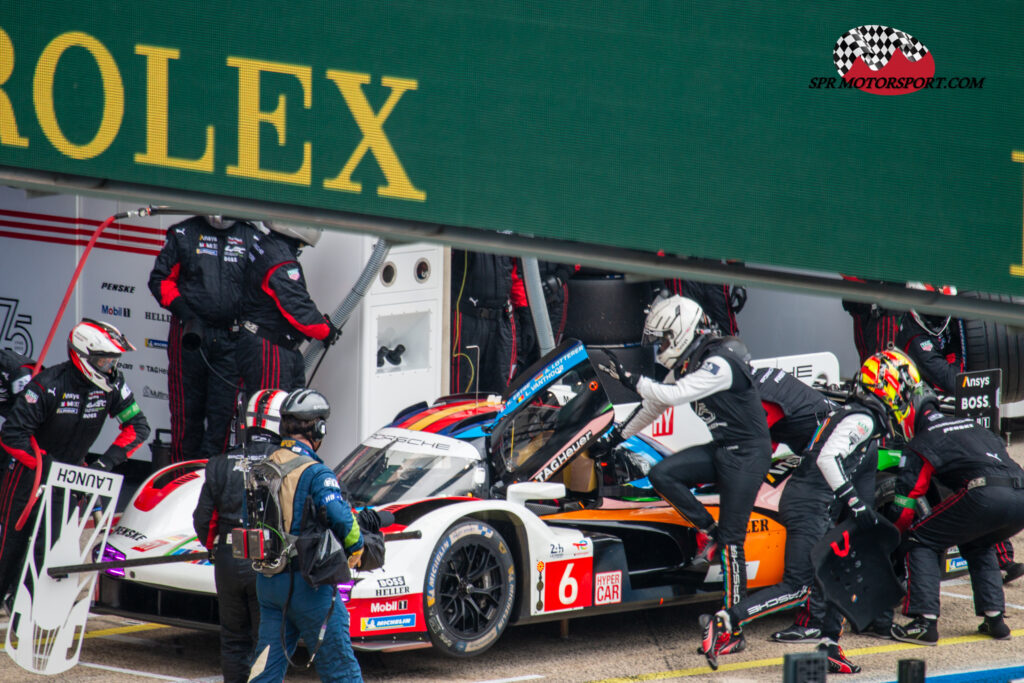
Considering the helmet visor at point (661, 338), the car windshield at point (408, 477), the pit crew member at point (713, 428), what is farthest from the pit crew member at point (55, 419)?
the helmet visor at point (661, 338)

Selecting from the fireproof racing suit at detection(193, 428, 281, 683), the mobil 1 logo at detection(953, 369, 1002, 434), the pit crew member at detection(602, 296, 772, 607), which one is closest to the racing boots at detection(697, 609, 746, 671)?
the pit crew member at detection(602, 296, 772, 607)

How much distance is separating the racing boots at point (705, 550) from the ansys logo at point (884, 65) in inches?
186

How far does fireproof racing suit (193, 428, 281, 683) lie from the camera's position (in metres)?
8.02

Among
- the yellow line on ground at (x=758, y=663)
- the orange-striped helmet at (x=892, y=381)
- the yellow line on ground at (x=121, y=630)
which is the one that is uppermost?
the orange-striped helmet at (x=892, y=381)

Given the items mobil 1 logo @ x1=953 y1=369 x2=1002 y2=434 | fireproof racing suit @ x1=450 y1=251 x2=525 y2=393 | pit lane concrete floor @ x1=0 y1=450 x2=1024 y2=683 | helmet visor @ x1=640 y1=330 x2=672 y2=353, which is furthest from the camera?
fireproof racing suit @ x1=450 y1=251 x2=525 y2=393

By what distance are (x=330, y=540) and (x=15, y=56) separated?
98.0 inches

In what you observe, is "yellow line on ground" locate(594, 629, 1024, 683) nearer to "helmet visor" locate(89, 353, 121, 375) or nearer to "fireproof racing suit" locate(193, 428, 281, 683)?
"fireproof racing suit" locate(193, 428, 281, 683)

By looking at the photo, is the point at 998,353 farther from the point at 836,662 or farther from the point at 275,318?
the point at 275,318

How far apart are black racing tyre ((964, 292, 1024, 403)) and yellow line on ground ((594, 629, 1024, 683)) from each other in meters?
4.83

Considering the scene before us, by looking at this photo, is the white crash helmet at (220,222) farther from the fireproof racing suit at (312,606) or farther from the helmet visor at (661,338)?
the fireproof racing suit at (312,606)

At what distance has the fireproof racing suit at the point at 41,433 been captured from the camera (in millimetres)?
9805

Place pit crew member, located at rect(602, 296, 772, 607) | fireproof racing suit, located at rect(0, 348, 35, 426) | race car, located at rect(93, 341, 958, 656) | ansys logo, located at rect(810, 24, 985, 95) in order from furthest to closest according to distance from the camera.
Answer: fireproof racing suit, located at rect(0, 348, 35, 426), pit crew member, located at rect(602, 296, 772, 607), race car, located at rect(93, 341, 958, 656), ansys logo, located at rect(810, 24, 985, 95)

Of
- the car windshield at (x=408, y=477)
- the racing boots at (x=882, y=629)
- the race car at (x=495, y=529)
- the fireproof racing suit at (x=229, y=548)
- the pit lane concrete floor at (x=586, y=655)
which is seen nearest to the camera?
the fireproof racing suit at (x=229, y=548)

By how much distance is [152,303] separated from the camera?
13.1m
